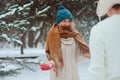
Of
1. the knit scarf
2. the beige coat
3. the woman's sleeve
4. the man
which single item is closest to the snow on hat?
the man

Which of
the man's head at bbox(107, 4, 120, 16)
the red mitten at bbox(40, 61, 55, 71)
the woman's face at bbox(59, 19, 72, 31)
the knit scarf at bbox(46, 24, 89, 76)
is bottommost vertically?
the red mitten at bbox(40, 61, 55, 71)

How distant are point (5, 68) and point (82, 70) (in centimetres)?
507

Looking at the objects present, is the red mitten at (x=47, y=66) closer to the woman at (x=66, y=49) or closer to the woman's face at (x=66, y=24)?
the woman at (x=66, y=49)

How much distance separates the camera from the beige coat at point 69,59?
675 cm

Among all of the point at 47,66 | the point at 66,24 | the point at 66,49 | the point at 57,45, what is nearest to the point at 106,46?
the point at 47,66

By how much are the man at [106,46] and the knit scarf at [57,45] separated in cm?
312

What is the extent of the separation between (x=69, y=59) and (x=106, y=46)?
11.2 feet

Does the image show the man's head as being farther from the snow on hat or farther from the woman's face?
the woman's face

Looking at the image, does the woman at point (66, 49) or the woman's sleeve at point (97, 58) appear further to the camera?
the woman at point (66, 49)

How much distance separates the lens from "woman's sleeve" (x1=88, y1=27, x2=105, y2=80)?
330 centimetres

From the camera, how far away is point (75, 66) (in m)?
6.84

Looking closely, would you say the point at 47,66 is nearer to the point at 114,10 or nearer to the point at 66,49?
the point at 66,49

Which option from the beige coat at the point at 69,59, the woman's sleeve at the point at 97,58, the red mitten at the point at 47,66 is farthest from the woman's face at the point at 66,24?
the woman's sleeve at the point at 97,58

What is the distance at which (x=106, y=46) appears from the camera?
11.1 ft
